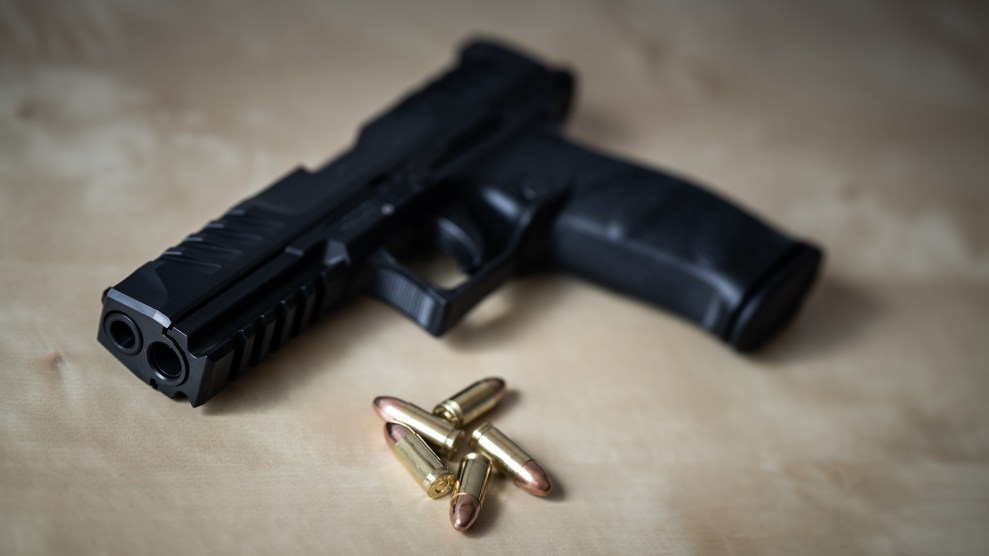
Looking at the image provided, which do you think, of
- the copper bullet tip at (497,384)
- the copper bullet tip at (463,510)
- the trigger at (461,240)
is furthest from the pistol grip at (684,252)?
the copper bullet tip at (463,510)

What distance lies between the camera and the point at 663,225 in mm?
3158

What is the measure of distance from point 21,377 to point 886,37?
4.30 meters

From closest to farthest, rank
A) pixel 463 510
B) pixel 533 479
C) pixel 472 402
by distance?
pixel 463 510
pixel 533 479
pixel 472 402

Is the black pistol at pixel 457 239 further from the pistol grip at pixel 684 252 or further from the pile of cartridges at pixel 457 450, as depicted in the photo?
the pile of cartridges at pixel 457 450

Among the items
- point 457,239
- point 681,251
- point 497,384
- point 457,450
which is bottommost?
point 457,450

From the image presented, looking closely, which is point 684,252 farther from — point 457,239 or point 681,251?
point 457,239

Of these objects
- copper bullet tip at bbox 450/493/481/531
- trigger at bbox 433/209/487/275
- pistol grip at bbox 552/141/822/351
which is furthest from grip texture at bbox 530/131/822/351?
copper bullet tip at bbox 450/493/481/531

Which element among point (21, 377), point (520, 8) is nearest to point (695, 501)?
point (21, 377)

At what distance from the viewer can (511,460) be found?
2662 millimetres

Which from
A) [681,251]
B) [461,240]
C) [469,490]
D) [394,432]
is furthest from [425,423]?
[681,251]

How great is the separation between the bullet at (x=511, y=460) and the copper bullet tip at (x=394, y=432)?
202 millimetres

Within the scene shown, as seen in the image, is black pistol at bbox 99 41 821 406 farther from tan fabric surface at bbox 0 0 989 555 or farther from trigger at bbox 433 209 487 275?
tan fabric surface at bbox 0 0 989 555

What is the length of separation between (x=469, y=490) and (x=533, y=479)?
0.63ft

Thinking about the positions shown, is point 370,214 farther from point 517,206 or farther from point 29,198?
point 29,198
